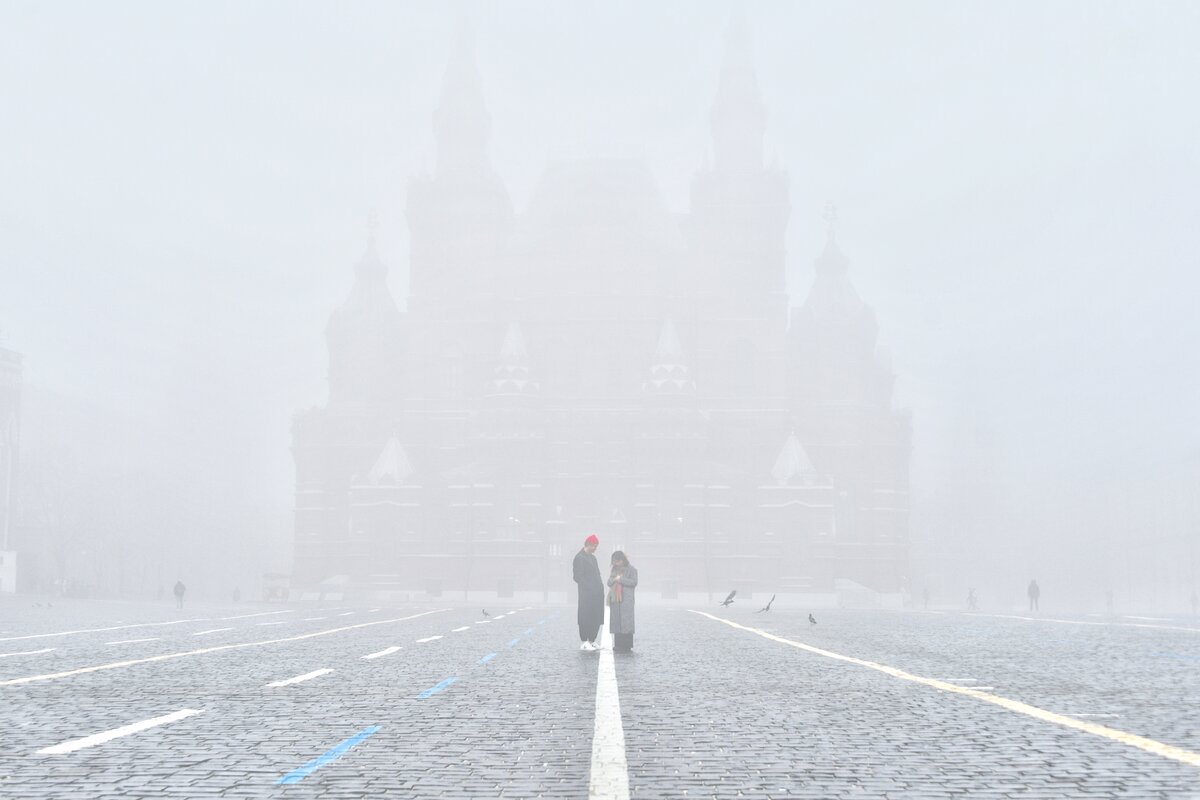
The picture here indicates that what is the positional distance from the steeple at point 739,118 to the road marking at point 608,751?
82.1 meters


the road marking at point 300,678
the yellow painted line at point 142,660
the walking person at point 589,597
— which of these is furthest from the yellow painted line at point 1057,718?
the yellow painted line at point 142,660

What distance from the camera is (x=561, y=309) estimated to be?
8869 centimetres

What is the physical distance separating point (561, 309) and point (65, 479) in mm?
41286

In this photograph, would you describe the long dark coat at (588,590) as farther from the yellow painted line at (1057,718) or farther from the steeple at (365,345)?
the steeple at (365,345)

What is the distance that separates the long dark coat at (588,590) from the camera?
1727 cm

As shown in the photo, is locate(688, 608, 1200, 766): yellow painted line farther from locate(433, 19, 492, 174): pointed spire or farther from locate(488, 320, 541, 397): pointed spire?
locate(433, 19, 492, 174): pointed spire

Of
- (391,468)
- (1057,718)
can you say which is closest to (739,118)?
(391,468)

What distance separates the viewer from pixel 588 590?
17.4m

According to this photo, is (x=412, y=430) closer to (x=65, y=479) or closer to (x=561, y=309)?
(x=561, y=309)

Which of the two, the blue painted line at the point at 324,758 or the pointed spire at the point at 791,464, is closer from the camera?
the blue painted line at the point at 324,758

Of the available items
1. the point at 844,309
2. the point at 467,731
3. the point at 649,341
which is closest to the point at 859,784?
the point at 467,731

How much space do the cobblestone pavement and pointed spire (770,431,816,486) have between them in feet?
206

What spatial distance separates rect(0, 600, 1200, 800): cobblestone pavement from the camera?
611 centimetres

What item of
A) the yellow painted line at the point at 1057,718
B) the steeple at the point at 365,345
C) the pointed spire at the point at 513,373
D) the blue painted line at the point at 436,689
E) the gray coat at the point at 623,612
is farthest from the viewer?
the steeple at the point at 365,345
